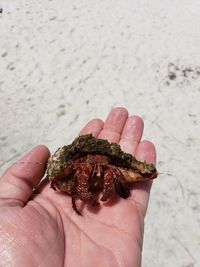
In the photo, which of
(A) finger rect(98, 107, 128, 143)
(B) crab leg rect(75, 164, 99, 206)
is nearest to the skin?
(B) crab leg rect(75, 164, 99, 206)

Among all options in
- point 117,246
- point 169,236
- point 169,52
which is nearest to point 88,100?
point 169,52

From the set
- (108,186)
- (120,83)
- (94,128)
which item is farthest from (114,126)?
(120,83)

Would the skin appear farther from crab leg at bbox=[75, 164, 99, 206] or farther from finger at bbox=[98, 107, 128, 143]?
finger at bbox=[98, 107, 128, 143]

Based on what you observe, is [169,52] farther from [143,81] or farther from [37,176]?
[37,176]

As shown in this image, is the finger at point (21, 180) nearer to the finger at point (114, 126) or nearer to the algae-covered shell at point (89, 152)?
the algae-covered shell at point (89, 152)

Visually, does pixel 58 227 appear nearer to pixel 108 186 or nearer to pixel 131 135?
pixel 108 186
